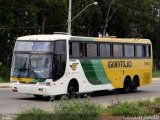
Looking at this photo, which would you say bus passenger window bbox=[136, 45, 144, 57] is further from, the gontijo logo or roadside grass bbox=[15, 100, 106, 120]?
roadside grass bbox=[15, 100, 106, 120]

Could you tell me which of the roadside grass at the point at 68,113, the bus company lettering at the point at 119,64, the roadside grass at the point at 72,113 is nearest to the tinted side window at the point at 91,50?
the bus company lettering at the point at 119,64

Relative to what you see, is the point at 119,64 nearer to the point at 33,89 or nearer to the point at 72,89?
the point at 72,89

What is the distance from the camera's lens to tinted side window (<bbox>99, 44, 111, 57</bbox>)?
1080 inches

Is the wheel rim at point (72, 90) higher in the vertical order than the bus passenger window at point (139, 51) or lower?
lower

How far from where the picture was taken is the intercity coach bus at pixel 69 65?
2314cm

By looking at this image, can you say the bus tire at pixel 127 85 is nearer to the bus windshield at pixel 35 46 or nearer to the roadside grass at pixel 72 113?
the bus windshield at pixel 35 46

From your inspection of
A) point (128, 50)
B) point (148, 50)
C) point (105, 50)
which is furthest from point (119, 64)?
point (148, 50)

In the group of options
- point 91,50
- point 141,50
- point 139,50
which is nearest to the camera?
point 91,50

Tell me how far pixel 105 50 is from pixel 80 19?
129ft

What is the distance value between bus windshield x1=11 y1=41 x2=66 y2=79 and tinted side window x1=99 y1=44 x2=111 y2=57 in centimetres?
384

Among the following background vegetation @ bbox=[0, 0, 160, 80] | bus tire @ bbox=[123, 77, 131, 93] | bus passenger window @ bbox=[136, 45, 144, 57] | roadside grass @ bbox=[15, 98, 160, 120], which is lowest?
bus tire @ bbox=[123, 77, 131, 93]

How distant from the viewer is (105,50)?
1093 inches

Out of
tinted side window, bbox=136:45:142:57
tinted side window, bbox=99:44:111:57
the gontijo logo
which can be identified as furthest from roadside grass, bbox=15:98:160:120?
tinted side window, bbox=136:45:142:57

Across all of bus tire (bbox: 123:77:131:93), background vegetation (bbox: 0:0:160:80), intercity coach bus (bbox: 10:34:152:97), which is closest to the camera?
intercity coach bus (bbox: 10:34:152:97)
